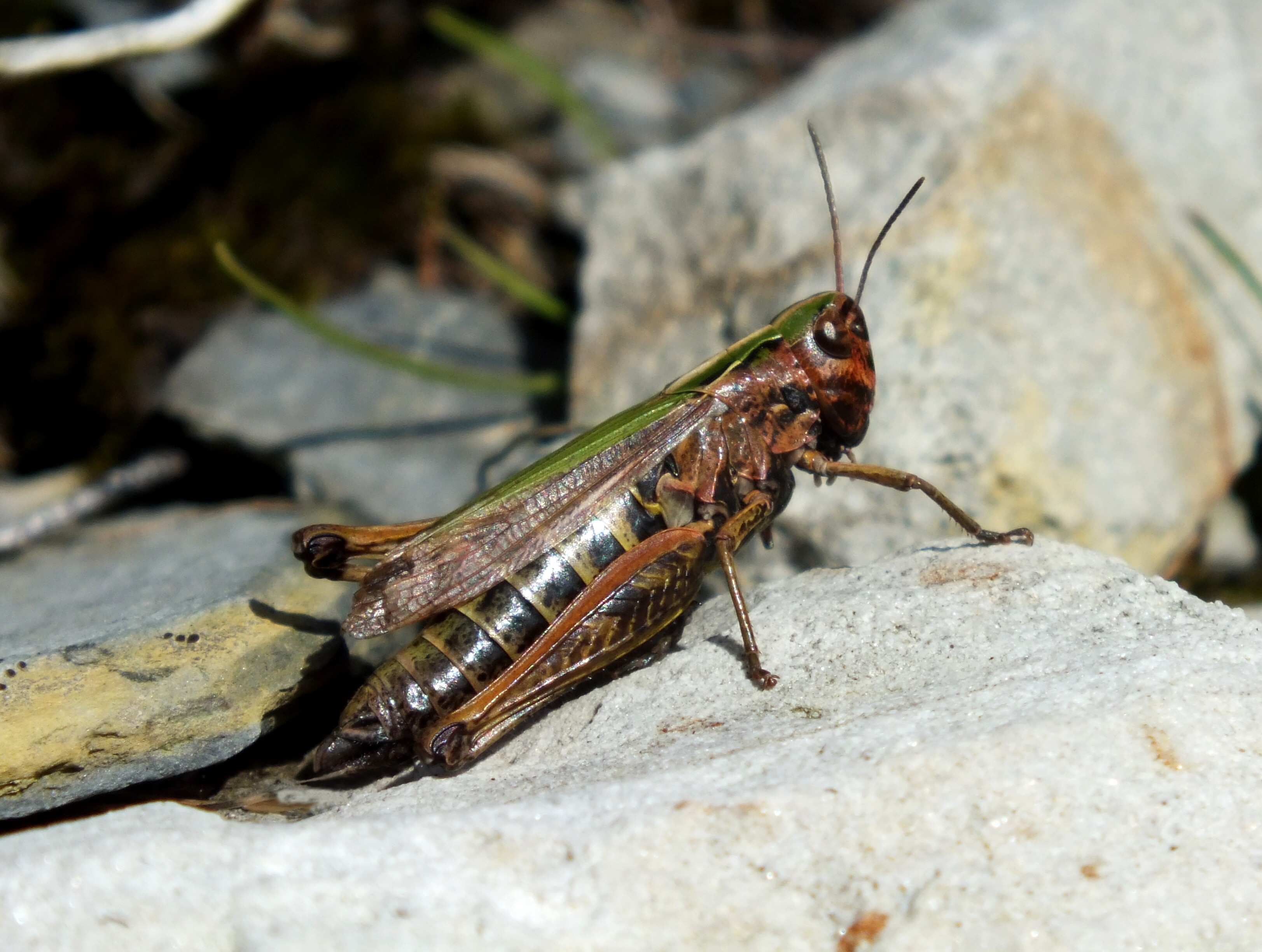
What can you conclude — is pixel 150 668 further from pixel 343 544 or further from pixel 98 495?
pixel 98 495

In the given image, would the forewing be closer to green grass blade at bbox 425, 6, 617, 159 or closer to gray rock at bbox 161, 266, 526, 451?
gray rock at bbox 161, 266, 526, 451

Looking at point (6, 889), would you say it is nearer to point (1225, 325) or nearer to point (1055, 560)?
point (1055, 560)

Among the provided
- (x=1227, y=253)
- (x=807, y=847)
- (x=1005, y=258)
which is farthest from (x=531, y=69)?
(x=807, y=847)

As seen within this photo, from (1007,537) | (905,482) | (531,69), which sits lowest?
(1007,537)

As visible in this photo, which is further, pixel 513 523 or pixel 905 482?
pixel 905 482

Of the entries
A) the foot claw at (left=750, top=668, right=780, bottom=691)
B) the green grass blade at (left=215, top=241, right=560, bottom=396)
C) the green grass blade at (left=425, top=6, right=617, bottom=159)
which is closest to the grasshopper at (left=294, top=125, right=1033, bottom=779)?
the foot claw at (left=750, top=668, right=780, bottom=691)

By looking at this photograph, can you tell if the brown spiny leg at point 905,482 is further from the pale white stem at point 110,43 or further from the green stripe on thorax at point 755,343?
the pale white stem at point 110,43

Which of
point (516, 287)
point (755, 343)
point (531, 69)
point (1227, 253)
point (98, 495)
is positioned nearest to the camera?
point (755, 343)
